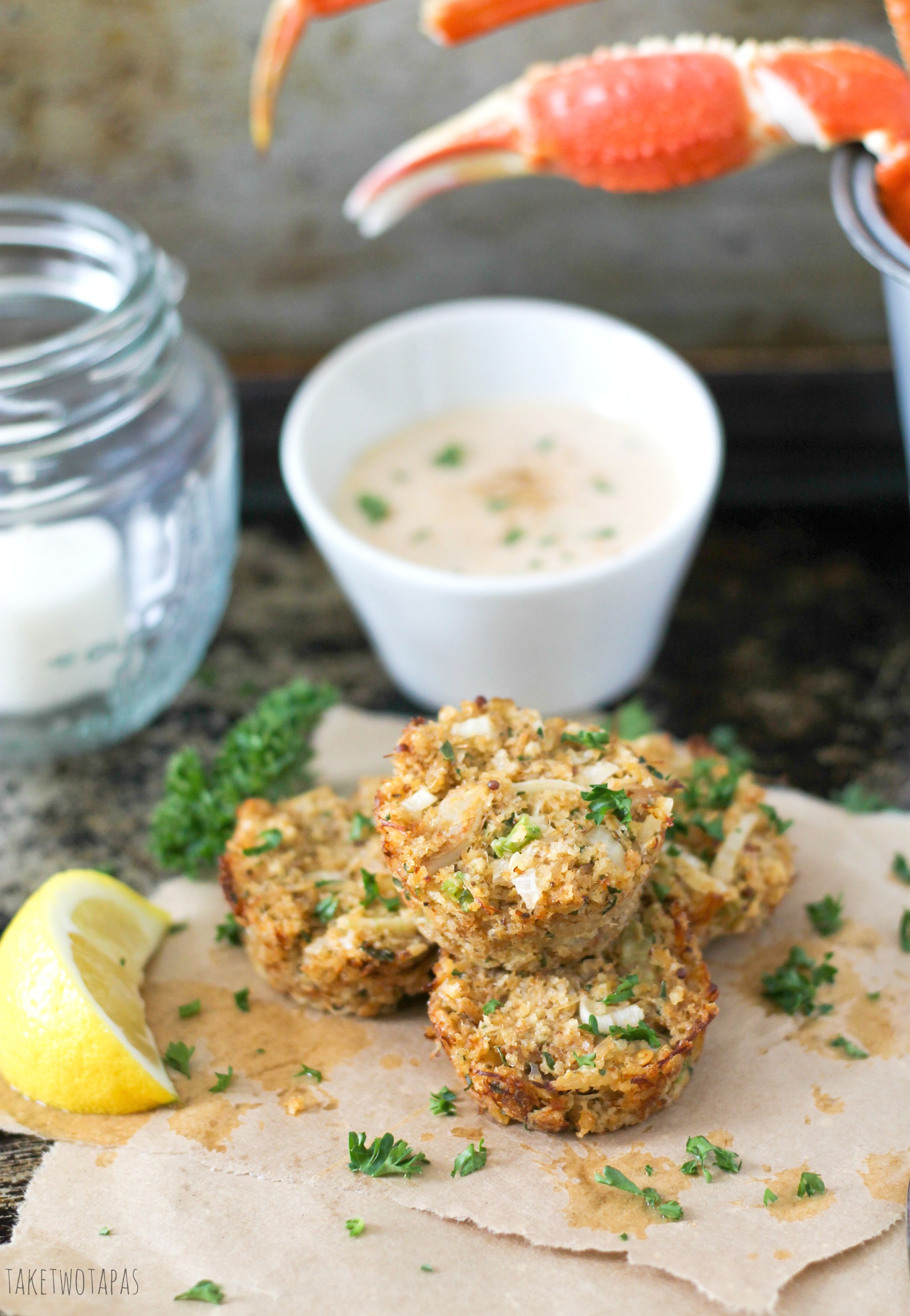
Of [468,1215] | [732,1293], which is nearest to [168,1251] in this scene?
[468,1215]

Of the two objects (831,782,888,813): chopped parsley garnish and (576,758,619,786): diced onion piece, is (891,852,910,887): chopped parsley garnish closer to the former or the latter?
(831,782,888,813): chopped parsley garnish

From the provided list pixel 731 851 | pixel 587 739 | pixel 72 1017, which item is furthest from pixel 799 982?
pixel 72 1017

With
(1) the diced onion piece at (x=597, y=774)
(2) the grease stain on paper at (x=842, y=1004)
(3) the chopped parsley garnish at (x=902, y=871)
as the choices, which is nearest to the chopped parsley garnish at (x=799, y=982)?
(2) the grease stain on paper at (x=842, y=1004)

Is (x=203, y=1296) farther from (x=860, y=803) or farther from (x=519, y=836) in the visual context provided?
(x=860, y=803)

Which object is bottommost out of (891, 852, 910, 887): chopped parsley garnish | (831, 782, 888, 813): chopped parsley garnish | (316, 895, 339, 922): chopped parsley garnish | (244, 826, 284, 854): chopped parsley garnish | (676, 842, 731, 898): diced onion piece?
(831, 782, 888, 813): chopped parsley garnish

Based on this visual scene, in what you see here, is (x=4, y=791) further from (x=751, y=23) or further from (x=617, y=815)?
(x=751, y=23)

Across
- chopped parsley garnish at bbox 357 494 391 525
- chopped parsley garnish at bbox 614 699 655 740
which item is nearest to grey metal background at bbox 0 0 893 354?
chopped parsley garnish at bbox 357 494 391 525

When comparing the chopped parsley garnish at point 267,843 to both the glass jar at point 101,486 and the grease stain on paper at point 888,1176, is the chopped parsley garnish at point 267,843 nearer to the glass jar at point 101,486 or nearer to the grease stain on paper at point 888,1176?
the glass jar at point 101,486
